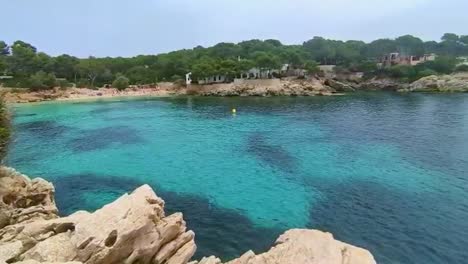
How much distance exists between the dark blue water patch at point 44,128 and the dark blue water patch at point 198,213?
23.1 metres

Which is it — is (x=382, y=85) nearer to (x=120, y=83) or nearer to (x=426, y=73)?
(x=426, y=73)

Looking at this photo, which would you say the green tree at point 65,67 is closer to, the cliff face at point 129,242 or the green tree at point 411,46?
the cliff face at point 129,242

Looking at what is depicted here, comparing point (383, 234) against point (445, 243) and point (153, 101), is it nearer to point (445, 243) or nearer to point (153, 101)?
point (445, 243)

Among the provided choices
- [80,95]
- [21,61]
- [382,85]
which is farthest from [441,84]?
[21,61]

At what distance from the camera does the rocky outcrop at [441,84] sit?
9569 centimetres

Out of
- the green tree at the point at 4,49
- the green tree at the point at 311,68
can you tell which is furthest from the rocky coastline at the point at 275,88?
the green tree at the point at 4,49

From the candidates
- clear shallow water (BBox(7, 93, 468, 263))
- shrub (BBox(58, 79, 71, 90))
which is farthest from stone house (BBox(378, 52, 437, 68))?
shrub (BBox(58, 79, 71, 90))

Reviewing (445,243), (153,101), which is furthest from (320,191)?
(153,101)

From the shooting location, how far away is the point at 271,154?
3744cm

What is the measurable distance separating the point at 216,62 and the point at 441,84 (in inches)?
2406

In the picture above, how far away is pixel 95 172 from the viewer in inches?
1270

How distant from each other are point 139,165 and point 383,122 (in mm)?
36749

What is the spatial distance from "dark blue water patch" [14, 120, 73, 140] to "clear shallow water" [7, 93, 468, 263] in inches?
10.2

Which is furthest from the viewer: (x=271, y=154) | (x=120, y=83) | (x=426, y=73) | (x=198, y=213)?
(x=426, y=73)
